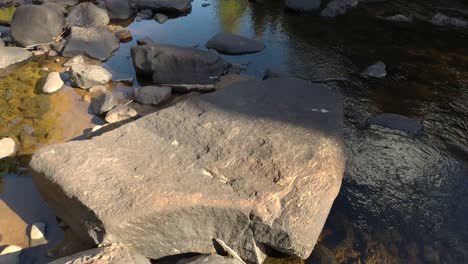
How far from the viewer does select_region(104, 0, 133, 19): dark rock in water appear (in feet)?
22.7

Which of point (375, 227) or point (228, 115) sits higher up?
point (228, 115)

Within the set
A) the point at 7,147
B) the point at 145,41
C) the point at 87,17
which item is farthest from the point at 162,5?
the point at 7,147

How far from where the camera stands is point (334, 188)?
107 inches

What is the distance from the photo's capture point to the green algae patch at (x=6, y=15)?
6734mm

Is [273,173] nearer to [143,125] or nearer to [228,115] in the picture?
[228,115]

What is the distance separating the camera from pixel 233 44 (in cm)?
557

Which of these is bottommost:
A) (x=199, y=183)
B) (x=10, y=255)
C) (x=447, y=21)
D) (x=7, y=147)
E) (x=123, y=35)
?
(x=10, y=255)

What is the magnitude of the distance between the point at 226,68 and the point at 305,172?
8.83ft

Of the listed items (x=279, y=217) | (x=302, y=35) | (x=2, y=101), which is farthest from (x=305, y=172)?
(x=302, y=35)

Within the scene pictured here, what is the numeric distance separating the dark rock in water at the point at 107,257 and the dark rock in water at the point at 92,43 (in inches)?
145

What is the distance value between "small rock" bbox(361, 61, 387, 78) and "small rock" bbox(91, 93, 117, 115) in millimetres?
2866

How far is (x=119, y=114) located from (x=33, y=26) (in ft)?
8.68

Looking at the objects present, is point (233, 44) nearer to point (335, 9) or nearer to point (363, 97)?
point (363, 97)

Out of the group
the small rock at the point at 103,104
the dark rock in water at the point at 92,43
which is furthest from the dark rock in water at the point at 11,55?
the small rock at the point at 103,104
